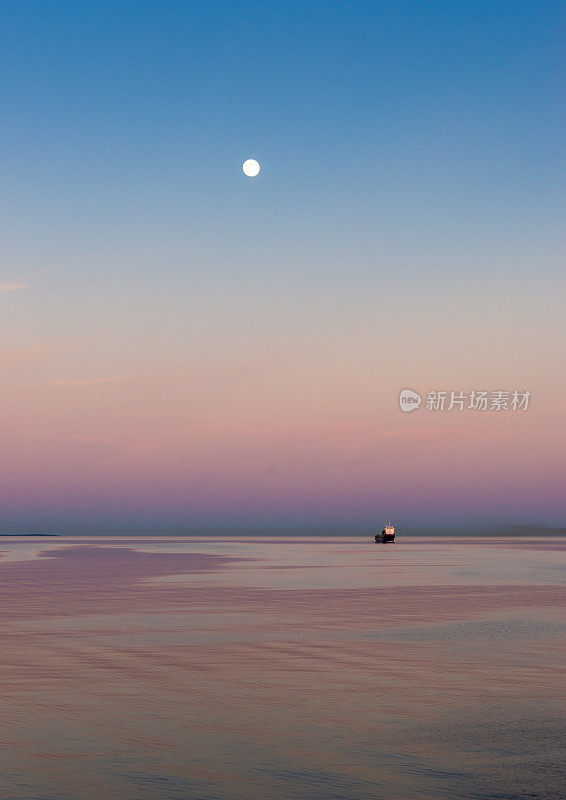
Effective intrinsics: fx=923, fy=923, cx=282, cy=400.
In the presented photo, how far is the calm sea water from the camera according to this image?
11648mm

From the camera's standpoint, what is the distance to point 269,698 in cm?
1673

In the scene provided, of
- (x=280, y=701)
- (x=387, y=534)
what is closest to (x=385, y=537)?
(x=387, y=534)

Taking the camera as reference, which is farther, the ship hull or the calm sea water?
the ship hull

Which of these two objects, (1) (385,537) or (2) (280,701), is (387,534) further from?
(2) (280,701)

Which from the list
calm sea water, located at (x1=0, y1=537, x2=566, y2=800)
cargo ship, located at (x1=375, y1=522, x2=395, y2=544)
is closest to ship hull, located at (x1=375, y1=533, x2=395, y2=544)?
cargo ship, located at (x1=375, y1=522, x2=395, y2=544)

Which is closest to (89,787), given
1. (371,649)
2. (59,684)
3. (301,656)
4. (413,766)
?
(413,766)

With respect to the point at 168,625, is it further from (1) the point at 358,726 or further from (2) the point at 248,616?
(1) the point at 358,726

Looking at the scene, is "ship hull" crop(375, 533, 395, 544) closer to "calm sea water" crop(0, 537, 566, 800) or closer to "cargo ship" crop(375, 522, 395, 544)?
"cargo ship" crop(375, 522, 395, 544)

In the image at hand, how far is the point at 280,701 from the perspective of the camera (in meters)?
16.5

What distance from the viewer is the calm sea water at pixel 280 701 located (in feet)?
38.2

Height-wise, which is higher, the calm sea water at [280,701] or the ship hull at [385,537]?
the ship hull at [385,537]

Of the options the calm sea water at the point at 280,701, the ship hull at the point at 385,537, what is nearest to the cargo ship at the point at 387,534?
the ship hull at the point at 385,537

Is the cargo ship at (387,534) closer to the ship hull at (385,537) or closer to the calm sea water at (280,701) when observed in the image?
the ship hull at (385,537)

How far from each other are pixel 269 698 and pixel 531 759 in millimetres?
5525
